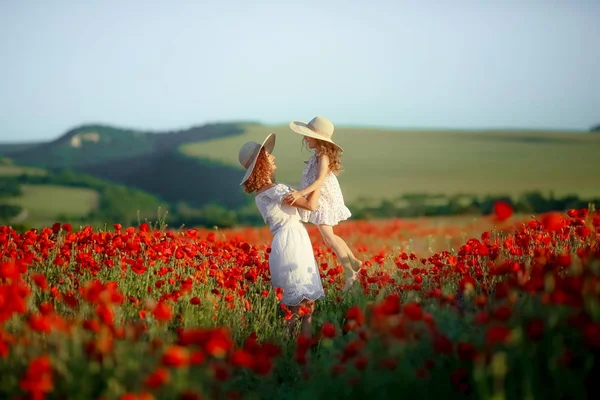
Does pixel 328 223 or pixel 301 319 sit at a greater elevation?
pixel 328 223

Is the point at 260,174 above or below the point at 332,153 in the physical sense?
below

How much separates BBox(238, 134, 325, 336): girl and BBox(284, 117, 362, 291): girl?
2.56 feet

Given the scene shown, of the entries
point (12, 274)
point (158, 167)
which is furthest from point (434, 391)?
point (158, 167)

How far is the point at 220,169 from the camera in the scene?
2028 cm

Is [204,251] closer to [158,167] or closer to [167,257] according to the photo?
[167,257]

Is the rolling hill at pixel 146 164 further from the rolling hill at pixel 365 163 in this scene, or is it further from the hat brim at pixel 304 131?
the hat brim at pixel 304 131

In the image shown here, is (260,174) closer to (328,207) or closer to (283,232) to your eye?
(283,232)

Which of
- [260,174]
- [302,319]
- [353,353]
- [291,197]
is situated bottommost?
[302,319]

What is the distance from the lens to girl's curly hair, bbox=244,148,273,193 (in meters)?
5.46

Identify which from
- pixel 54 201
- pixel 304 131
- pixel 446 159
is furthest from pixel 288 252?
pixel 446 159

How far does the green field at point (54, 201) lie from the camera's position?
1547 centimetres

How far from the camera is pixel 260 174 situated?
546 cm

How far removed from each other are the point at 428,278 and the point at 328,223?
1153 millimetres

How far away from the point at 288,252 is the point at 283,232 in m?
0.16
